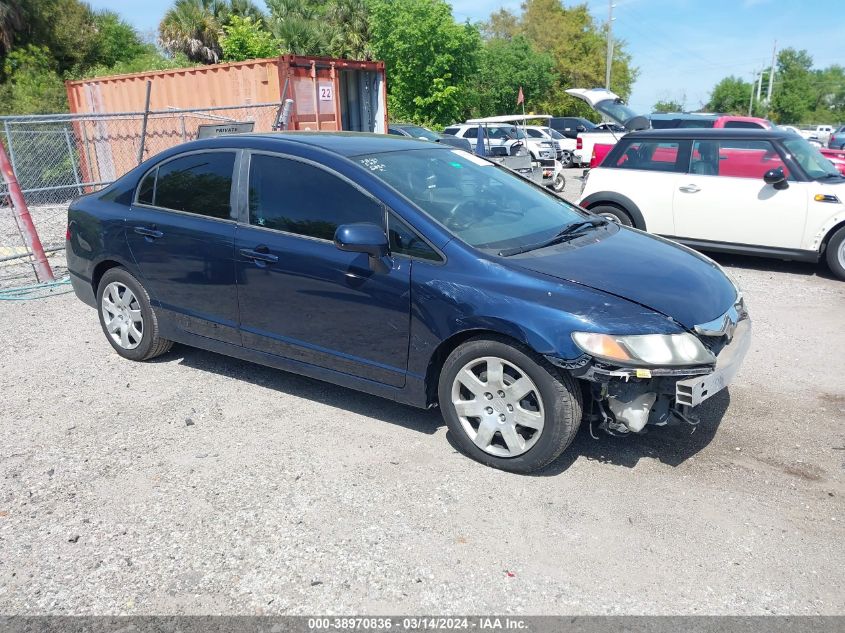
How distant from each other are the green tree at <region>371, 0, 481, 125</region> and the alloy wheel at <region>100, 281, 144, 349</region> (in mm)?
27658

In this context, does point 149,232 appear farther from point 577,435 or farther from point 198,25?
point 198,25

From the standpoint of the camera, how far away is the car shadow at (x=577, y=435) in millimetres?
4035

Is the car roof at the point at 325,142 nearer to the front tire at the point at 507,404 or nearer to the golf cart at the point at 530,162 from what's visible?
the front tire at the point at 507,404

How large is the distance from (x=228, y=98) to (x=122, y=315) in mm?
9340

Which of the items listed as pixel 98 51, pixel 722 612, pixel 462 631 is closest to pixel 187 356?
pixel 462 631

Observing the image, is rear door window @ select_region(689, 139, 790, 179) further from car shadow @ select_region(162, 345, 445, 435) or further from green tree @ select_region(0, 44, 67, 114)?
green tree @ select_region(0, 44, 67, 114)

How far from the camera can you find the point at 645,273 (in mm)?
3967

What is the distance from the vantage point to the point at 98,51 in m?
29.8

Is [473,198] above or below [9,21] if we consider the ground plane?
below

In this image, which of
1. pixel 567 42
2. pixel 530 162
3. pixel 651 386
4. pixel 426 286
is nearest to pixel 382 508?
pixel 426 286

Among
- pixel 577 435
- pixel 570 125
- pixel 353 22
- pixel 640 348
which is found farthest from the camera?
pixel 353 22

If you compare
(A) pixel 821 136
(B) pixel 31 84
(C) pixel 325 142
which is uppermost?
(B) pixel 31 84

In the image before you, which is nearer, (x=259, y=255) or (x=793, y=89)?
(x=259, y=255)

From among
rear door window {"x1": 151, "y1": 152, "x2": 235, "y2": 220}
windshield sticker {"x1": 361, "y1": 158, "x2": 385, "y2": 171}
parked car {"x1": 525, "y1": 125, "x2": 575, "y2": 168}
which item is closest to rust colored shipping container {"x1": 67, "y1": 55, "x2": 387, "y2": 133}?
rear door window {"x1": 151, "y1": 152, "x2": 235, "y2": 220}
